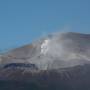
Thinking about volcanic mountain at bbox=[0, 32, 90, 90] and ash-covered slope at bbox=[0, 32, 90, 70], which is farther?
ash-covered slope at bbox=[0, 32, 90, 70]

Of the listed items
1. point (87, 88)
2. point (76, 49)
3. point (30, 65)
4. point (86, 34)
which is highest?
point (86, 34)

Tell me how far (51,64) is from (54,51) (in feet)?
31.2

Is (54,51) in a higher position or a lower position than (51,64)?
higher

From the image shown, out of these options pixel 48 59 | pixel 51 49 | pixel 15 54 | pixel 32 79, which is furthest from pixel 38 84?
pixel 15 54

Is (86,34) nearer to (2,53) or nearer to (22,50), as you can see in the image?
(22,50)

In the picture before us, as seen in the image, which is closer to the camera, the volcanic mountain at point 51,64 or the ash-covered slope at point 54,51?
the volcanic mountain at point 51,64

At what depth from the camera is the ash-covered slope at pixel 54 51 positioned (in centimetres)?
5637

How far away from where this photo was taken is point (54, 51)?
6334cm

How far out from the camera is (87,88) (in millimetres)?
42281

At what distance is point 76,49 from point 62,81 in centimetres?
2238

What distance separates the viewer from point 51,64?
177 feet

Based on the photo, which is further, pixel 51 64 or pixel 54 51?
pixel 54 51

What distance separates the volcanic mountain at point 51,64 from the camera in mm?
41375

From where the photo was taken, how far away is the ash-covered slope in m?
56.4
